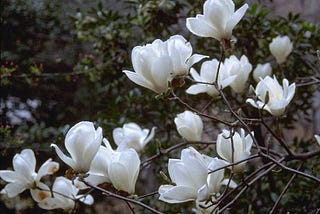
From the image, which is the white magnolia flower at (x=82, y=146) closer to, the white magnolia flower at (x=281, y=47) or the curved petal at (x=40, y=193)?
the curved petal at (x=40, y=193)

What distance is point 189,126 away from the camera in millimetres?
806

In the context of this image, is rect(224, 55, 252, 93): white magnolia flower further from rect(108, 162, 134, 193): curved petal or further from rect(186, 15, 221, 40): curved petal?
rect(108, 162, 134, 193): curved petal

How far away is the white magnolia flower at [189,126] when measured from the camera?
806mm

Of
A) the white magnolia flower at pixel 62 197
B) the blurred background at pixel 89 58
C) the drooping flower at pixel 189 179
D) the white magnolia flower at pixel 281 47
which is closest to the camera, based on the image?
the drooping flower at pixel 189 179

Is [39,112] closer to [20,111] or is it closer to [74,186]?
[20,111]

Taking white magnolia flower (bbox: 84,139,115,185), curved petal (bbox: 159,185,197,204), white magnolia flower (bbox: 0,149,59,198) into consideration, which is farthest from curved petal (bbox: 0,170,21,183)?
curved petal (bbox: 159,185,197,204)

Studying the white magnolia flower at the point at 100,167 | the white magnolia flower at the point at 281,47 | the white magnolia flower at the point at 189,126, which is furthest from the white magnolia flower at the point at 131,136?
the white magnolia flower at the point at 281,47

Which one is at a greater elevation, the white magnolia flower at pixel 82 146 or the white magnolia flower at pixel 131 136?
the white magnolia flower at pixel 82 146

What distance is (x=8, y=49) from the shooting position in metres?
1.73

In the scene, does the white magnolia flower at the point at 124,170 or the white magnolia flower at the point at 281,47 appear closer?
the white magnolia flower at the point at 124,170

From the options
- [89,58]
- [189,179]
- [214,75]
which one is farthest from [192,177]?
[89,58]

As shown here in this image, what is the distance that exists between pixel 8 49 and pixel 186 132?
1100mm

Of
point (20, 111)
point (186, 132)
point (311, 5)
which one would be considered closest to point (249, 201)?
point (186, 132)

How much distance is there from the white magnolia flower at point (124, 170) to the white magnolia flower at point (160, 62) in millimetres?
92
